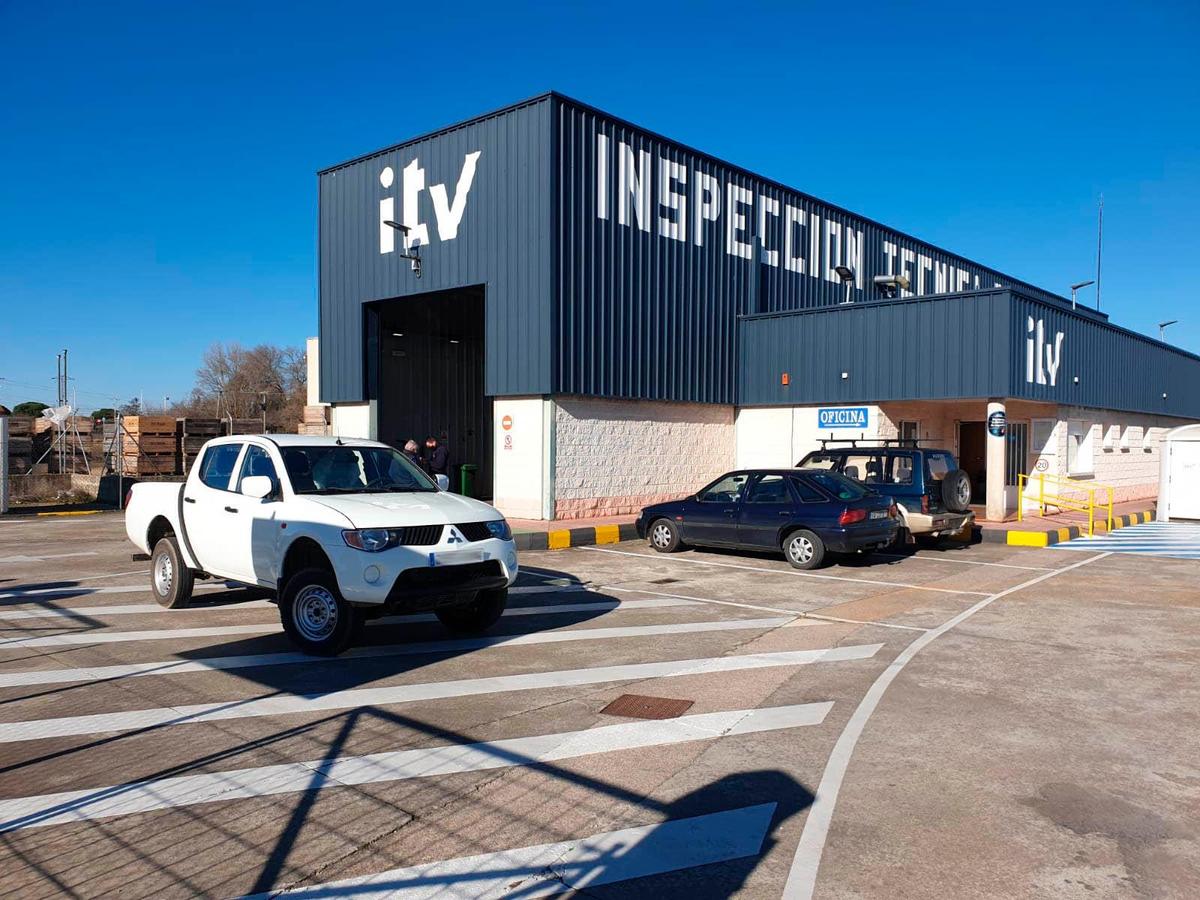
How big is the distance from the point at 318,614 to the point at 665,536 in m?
8.05

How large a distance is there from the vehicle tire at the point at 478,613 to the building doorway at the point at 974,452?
20.3 metres

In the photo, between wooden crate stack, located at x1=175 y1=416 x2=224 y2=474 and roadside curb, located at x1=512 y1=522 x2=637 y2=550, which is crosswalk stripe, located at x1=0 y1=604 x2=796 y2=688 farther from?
wooden crate stack, located at x1=175 y1=416 x2=224 y2=474

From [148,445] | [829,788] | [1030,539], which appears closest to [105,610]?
[829,788]

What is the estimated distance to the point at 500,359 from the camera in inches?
715

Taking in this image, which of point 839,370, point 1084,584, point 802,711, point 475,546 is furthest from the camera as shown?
point 839,370

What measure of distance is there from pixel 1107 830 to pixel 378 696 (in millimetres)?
4484

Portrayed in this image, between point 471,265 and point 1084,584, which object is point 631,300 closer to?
point 471,265

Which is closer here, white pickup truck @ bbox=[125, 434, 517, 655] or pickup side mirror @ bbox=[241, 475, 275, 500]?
white pickup truck @ bbox=[125, 434, 517, 655]

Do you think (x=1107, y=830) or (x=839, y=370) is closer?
(x=1107, y=830)

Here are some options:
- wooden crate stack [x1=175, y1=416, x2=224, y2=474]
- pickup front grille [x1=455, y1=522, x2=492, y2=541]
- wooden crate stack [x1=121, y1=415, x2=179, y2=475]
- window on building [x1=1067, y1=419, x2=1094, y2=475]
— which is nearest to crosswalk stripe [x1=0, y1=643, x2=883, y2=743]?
pickup front grille [x1=455, y1=522, x2=492, y2=541]

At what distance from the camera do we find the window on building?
21603mm

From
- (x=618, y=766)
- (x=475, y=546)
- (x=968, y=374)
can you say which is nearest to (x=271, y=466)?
(x=475, y=546)

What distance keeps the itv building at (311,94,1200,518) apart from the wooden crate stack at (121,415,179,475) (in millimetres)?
6025

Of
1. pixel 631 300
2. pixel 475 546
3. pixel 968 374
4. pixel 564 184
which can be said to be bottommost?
pixel 475 546
